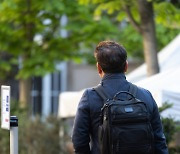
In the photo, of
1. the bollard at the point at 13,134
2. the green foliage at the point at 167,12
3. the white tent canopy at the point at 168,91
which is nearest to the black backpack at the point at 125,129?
the bollard at the point at 13,134

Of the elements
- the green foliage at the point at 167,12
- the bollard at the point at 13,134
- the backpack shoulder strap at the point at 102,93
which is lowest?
the bollard at the point at 13,134

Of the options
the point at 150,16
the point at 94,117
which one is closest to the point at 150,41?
the point at 150,16

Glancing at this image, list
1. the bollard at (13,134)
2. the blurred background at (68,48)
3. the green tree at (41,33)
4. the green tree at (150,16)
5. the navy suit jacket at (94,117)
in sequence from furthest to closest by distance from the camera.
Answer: the green tree at (41,33)
the green tree at (150,16)
the blurred background at (68,48)
the bollard at (13,134)
the navy suit jacket at (94,117)

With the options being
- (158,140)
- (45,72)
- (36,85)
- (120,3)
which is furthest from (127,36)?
(158,140)

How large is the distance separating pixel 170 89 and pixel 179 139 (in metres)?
A: 1.75

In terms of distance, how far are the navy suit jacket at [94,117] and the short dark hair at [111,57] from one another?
52 millimetres

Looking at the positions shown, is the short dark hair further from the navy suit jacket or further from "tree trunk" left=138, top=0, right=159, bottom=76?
"tree trunk" left=138, top=0, right=159, bottom=76

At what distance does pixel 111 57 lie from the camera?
425cm

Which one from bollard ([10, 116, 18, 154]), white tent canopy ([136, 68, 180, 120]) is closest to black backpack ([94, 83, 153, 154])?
bollard ([10, 116, 18, 154])

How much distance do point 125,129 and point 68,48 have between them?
1075cm

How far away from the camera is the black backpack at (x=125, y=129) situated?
405 cm

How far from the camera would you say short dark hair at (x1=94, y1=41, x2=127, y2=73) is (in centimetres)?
425

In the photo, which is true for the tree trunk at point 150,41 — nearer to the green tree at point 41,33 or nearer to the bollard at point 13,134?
the green tree at point 41,33

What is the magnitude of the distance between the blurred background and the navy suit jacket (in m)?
2.72
